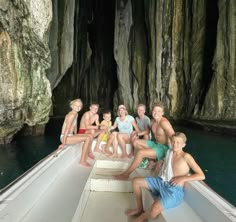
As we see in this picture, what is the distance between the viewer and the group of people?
2855 millimetres

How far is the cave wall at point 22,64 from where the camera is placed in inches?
350

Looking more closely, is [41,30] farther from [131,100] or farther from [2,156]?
[131,100]

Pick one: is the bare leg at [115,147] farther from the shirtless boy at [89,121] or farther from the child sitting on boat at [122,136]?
the shirtless boy at [89,121]

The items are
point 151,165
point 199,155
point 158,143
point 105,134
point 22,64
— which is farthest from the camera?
point 22,64

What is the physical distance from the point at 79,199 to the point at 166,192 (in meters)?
0.79

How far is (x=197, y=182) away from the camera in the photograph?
2.98 meters

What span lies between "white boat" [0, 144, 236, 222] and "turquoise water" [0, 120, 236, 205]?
258 cm

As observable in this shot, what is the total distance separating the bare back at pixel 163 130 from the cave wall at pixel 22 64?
6.12 meters

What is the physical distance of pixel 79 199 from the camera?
9.77ft

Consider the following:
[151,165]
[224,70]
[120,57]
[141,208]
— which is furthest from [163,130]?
[120,57]

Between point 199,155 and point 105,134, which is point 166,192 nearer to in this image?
point 105,134

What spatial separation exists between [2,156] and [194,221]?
7247mm

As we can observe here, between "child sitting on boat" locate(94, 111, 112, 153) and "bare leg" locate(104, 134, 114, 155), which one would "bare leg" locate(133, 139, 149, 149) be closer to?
"bare leg" locate(104, 134, 114, 155)

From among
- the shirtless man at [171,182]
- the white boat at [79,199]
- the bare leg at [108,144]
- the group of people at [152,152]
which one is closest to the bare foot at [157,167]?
the group of people at [152,152]
